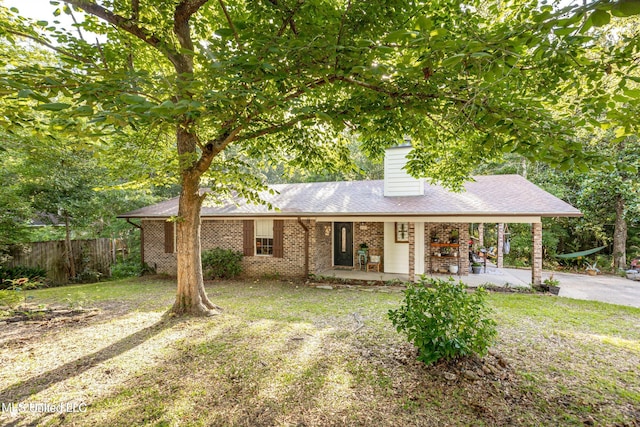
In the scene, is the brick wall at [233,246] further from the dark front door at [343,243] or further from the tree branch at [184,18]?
the tree branch at [184,18]

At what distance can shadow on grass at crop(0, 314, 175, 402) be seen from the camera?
10.9ft

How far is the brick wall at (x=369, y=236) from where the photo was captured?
35.6 feet

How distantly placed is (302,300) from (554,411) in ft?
17.6

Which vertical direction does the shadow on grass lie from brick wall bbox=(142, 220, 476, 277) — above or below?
below

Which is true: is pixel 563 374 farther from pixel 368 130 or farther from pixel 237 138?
pixel 237 138

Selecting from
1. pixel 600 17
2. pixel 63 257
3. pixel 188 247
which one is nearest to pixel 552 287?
pixel 600 17

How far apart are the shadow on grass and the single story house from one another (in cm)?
524

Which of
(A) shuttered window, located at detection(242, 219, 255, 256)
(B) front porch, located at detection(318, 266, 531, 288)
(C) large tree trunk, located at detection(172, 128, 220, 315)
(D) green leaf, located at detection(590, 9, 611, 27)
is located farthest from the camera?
(A) shuttered window, located at detection(242, 219, 255, 256)

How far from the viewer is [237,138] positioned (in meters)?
4.82

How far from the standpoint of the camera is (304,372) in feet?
12.2

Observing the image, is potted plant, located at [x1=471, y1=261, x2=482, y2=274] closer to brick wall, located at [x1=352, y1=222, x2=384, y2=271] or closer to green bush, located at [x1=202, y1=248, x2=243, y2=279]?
brick wall, located at [x1=352, y1=222, x2=384, y2=271]

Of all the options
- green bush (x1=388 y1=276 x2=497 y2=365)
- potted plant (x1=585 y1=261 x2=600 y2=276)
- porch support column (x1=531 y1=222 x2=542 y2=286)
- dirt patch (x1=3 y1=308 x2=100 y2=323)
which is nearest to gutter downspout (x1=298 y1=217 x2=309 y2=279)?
dirt patch (x1=3 y1=308 x2=100 y2=323)

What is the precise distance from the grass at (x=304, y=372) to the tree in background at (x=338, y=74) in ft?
8.71

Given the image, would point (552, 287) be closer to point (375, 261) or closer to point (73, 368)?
point (375, 261)
